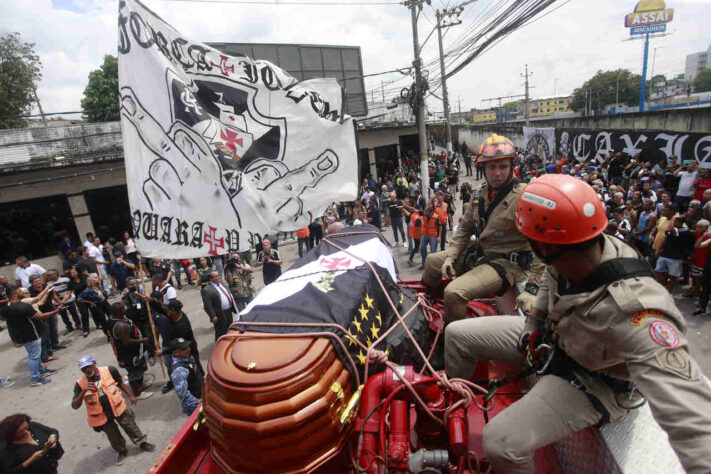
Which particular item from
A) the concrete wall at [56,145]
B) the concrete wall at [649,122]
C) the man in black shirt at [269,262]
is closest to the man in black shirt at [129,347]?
the man in black shirt at [269,262]

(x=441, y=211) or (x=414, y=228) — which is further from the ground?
(x=441, y=211)

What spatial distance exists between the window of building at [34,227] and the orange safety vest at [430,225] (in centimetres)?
1394

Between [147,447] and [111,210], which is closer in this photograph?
[147,447]

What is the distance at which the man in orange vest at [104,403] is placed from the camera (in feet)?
14.3

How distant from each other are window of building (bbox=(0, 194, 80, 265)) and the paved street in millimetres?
7635

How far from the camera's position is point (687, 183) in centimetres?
816

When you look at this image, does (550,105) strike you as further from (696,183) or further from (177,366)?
(177,366)

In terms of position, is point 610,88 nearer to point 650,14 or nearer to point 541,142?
point 650,14

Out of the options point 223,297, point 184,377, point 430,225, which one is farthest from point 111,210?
point 184,377

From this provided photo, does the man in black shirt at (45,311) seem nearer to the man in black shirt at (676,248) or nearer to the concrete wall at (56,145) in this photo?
the concrete wall at (56,145)

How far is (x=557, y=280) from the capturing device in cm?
204

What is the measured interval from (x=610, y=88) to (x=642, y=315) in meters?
74.8

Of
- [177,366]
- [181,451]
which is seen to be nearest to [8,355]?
[177,366]

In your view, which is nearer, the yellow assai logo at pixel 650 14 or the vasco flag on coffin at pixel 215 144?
the vasco flag on coffin at pixel 215 144
